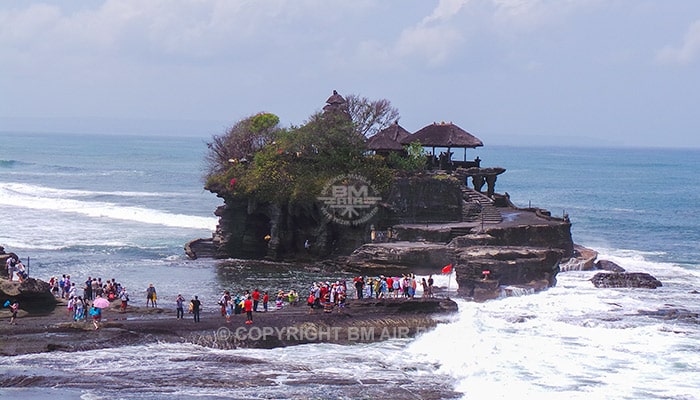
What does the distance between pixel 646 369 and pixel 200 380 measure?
14.4 m

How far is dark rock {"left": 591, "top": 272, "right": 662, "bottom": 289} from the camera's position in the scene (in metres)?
44.7

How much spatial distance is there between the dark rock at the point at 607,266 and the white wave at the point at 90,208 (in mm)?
28887

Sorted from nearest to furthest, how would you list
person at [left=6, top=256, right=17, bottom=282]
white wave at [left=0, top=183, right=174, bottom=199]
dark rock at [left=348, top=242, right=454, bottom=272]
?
person at [left=6, top=256, right=17, bottom=282]
dark rock at [left=348, top=242, right=454, bottom=272]
white wave at [left=0, top=183, right=174, bottom=199]

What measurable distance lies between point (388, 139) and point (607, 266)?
14.2m

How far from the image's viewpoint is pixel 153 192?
9475 centimetres

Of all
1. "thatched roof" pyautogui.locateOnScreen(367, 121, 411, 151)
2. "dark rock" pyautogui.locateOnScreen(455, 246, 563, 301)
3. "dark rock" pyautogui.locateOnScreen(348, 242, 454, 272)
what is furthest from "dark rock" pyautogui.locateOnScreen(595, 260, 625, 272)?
"thatched roof" pyautogui.locateOnScreen(367, 121, 411, 151)

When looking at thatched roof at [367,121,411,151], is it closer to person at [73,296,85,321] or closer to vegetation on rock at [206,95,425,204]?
vegetation on rock at [206,95,425,204]

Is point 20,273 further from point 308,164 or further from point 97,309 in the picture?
point 308,164

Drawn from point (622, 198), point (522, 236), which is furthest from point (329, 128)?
point (622, 198)

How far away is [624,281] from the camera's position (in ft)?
Answer: 147

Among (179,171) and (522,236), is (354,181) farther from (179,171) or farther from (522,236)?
(179,171)

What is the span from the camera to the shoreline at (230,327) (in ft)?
103

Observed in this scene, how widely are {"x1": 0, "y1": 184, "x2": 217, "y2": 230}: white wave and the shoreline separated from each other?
32.5 m

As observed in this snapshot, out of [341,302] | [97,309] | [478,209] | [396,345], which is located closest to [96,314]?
[97,309]
